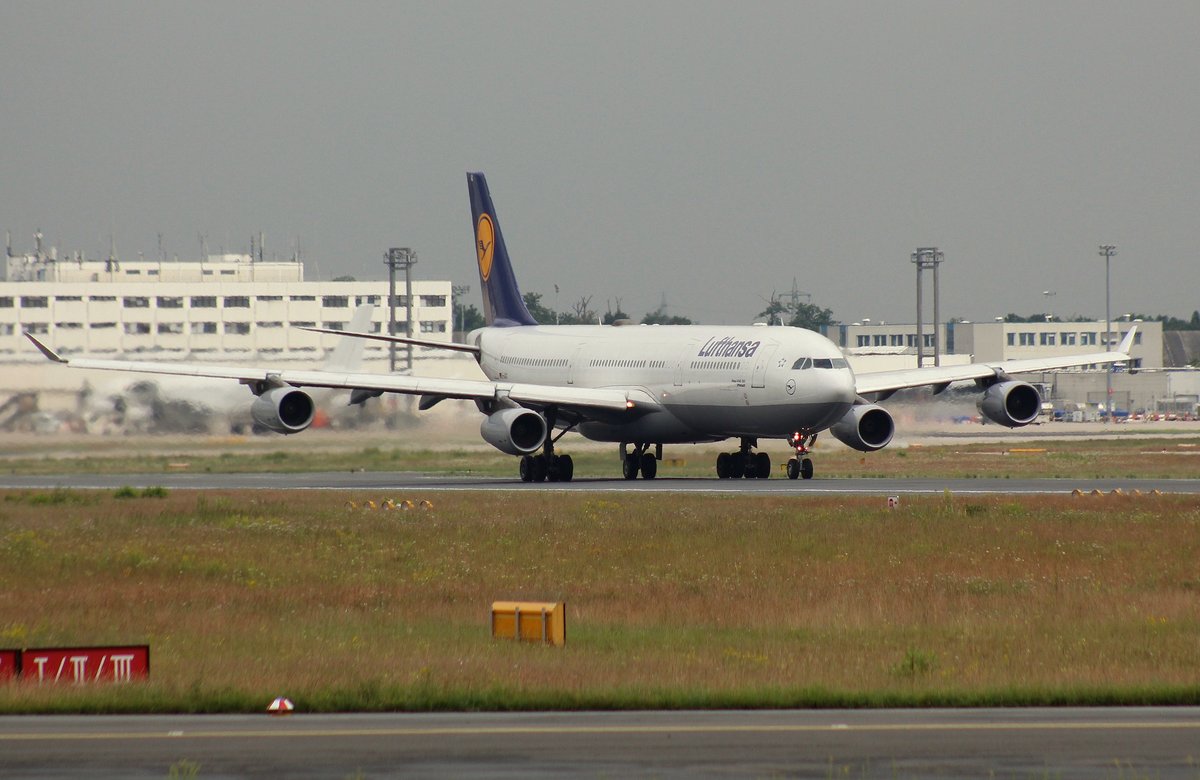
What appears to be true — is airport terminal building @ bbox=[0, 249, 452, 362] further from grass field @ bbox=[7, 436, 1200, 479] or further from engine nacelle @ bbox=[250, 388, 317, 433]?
engine nacelle @ bbox=[250, 388, 317, 433]

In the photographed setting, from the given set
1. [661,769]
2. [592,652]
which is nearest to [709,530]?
[592,652]

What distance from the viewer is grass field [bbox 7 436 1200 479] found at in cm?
5462

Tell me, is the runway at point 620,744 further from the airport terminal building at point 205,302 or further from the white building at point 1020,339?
the white building at point 1020,339

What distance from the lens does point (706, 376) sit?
48938 millimetres

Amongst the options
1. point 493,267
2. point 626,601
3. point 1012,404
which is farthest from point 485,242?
point 626,601

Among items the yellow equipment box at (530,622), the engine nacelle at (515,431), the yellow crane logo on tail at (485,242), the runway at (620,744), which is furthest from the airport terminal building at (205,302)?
the runway at (620,744)

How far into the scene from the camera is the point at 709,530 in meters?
31.4

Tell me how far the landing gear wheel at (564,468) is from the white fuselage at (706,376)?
5.53ft

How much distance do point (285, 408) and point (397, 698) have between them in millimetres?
33244

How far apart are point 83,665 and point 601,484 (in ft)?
107

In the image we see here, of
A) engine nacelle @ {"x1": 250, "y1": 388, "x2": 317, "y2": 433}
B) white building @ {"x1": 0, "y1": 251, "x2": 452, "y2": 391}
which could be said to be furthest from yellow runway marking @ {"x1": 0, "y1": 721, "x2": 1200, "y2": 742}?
white building @ {"x1": 0, "y1": 251, "x2": 452, "y2": 391}

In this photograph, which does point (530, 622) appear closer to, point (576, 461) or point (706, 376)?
point (706, 376)

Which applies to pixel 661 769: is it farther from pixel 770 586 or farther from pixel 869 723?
pixel 770 586

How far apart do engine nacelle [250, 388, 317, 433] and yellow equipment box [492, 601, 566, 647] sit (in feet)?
94.7
